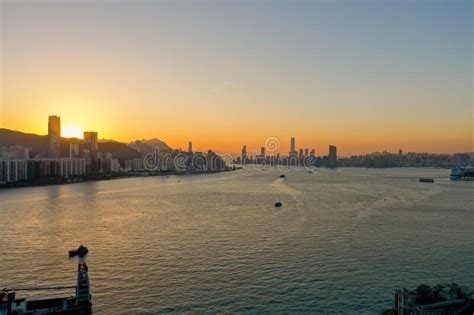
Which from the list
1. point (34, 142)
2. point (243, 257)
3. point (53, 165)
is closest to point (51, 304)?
point (243, 257)

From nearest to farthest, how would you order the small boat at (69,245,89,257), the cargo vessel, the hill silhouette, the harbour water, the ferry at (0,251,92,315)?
1. the cargo vessel
2. the ferry at (0,251,92,315)
3. the harbour water
4. the small boat at (69,245,89,257)
5. the hill silhouette

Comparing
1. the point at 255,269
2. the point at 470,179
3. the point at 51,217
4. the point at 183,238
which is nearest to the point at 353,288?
the point at 255,269

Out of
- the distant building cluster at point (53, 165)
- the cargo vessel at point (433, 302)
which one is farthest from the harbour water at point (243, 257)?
the distant building cluster at point (53, 165)

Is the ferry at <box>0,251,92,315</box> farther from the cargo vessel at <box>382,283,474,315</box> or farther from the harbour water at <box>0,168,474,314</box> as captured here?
the cargo vessel at <box>382,283,474,315</box>

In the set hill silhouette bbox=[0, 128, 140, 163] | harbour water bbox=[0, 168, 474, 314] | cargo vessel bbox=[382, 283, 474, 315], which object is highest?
hill silhouette bbox=[0, 128, 140, 163]

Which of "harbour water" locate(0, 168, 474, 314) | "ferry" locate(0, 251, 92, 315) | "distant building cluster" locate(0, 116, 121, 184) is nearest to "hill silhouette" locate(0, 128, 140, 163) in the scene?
"distant building cluster" locate(0, 116, 121, 184)

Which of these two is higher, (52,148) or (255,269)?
(52,148)

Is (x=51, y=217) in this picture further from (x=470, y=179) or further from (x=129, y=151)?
(x=129, y=151)

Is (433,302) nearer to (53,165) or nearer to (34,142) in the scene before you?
(53,165)

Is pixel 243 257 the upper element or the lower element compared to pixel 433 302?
lower
